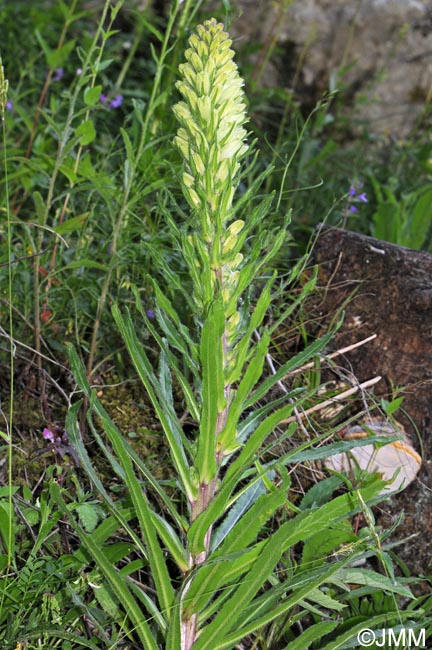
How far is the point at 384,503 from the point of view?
2.00 meters

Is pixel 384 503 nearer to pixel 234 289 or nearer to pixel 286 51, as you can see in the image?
pixel 234 289

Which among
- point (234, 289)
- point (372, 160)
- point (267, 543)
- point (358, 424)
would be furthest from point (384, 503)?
point (372, 160)

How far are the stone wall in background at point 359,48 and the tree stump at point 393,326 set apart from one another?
259cm

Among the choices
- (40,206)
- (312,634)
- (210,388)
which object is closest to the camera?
(210,388)

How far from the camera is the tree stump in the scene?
1980 millimetres

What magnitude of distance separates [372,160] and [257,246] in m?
3.29

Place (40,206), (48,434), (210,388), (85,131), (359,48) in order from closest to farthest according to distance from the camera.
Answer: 1. (210,388)
2. (48,434)
3. (40,206)
4. (85,131)
5. (359,48)

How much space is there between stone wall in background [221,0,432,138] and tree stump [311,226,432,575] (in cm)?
259

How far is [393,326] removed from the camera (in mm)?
2158

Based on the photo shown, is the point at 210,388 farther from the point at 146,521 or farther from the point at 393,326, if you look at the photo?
the point at 393,326

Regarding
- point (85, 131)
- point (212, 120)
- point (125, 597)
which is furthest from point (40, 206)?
point (125, 597)

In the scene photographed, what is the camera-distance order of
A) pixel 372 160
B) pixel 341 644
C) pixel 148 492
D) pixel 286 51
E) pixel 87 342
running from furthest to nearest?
pixel 286 51 → pixel 372 160 → pixel 87 342 → pixel 148 492 → pixel 341 644

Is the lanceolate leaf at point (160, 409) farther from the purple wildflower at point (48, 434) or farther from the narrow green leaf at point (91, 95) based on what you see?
the narrow green leaf at point (91, 95)

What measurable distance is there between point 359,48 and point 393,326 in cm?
305
